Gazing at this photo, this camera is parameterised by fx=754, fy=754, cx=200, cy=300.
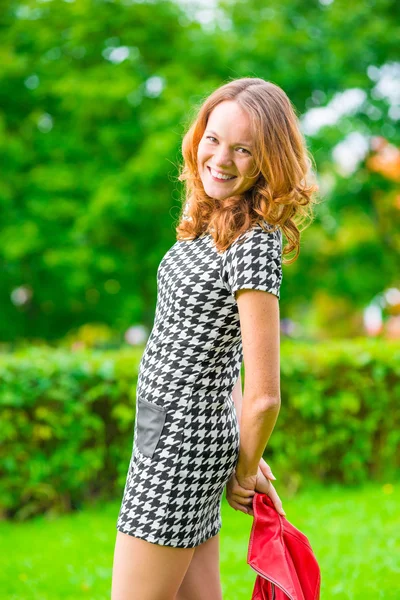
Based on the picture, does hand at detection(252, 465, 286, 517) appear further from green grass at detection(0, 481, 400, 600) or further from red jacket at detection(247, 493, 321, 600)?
green grass at detection(0, 481, 400, 600)

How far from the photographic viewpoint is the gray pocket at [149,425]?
6.83 feet

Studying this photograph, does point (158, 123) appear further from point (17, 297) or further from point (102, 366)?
point (102, 366)

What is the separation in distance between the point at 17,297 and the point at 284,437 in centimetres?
1271

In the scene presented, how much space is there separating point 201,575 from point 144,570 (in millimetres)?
383

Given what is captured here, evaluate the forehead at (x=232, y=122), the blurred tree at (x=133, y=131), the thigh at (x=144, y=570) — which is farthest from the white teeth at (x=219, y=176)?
the blurred tree at (x=133, y=131)

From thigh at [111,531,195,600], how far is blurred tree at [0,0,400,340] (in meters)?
12.9

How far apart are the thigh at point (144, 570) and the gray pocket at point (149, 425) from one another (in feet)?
0.81

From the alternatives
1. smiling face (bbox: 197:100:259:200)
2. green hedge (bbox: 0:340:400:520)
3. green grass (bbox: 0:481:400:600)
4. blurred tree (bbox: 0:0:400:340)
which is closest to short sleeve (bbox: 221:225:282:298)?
smiling face (bbox: 197:100:259:200)

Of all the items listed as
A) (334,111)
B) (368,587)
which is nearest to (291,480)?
(368,587)

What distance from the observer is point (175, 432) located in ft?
6.79

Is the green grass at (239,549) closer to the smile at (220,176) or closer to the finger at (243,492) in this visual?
the finger at (243,492)

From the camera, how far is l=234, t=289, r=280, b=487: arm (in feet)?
6.39

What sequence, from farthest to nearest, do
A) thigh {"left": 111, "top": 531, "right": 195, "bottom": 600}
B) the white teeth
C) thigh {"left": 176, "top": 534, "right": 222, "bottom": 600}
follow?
thigh {"left": 176, "top": 534, "right": 222, "bottom": 600}, the white teeth, thigh {"left": 111, "top": 531, "right": 195, "bottom": 600}

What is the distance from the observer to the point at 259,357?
1.96 metres
